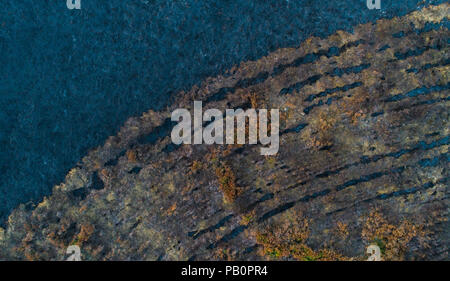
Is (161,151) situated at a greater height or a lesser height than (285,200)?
greater

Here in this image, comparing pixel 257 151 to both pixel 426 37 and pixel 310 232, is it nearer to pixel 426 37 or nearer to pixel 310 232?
pixel 310 232

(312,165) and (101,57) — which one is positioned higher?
(101,57)

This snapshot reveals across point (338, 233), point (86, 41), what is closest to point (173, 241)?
point (338, 233)
